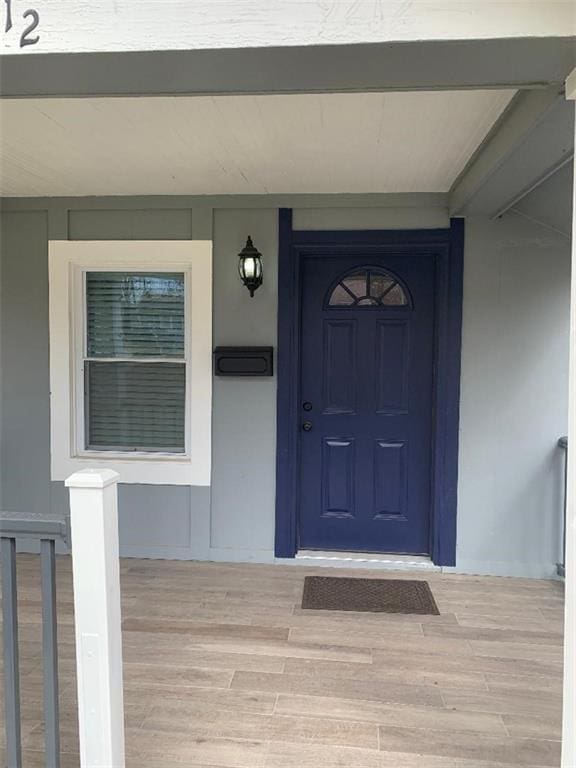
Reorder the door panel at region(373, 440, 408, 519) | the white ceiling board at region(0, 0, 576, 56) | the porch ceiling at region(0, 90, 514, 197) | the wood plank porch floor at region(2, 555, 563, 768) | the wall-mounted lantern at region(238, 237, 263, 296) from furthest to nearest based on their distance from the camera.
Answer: the door panel at region(373, 440, 408, 519)
the wall-mounted lantern at region(238, 237, 263, 296)
the porch ceiling at region(0, 90, 514, 197)
the wood plank porch floor at region(2, 555, 563, 768)
the white ceiling board at region(0, 0, 576, 56)

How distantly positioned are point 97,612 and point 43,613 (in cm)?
16

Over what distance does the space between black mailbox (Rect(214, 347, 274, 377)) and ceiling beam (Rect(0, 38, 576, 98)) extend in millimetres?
1888

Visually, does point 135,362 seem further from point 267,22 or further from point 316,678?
point 267,22

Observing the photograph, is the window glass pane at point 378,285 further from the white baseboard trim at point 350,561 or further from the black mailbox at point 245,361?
the white baseboard trim at point 350,561

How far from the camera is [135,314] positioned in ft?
11.5

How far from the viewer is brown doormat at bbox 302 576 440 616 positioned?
283 cm

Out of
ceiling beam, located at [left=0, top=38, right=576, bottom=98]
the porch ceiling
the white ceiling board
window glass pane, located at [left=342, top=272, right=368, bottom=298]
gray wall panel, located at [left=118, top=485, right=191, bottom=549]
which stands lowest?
gray wall panel, located at [left=118, top=485, right=191, bottom=549]

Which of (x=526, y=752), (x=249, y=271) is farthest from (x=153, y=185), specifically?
(x=526, y=752)

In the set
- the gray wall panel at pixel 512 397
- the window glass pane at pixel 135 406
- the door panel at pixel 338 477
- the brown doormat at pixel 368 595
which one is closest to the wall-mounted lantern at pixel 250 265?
the window glass pane at pixel 135 406

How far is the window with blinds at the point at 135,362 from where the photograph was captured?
11.4 ft

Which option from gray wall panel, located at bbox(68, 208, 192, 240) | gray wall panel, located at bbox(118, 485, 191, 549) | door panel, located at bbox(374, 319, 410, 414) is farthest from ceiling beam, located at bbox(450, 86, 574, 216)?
gray wall panel, located at bbox(118, 485, 191, 549)

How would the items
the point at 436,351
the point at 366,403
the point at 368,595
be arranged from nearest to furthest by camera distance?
1. the point at 368,595
2. the point at 436,351
3. the point at 366,403

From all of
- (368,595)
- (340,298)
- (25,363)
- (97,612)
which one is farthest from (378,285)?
(97,612)

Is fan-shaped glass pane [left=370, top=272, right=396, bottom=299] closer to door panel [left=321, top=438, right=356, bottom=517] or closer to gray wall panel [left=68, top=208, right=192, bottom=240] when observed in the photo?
door panel [left=321, top=438, right=356, bottom=517]
